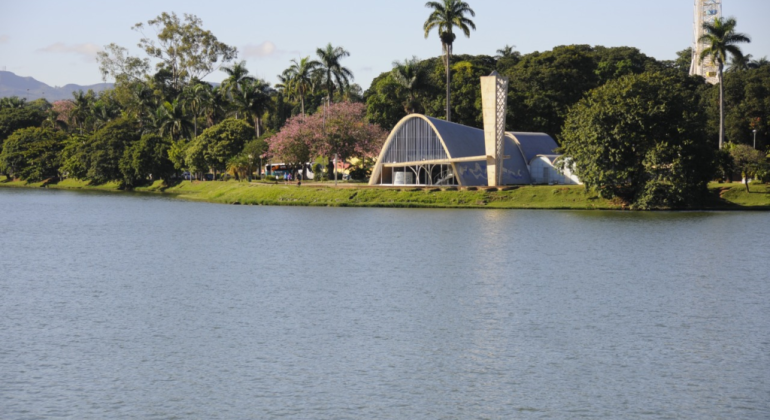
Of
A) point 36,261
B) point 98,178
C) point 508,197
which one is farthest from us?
point 98,178

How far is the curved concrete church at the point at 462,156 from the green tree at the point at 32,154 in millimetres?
74597

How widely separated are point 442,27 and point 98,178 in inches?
2500

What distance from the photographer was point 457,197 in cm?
7856

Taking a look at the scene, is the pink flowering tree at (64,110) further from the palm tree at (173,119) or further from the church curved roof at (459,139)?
the church curved roof at (459,139)

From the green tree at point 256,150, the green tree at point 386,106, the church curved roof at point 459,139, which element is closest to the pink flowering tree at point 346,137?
the green tree at point 386,106

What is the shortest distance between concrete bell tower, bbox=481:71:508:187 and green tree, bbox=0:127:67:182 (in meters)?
86.0

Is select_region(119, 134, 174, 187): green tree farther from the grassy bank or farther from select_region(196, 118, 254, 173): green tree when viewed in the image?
the grassy bank

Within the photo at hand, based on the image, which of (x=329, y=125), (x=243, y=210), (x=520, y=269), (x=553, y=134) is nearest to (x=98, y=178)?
(x=329, y=125)

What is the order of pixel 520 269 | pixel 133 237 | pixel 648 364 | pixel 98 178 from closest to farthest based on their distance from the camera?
pixel 648 364 < pixel 520 269 < pixel 133 237 < pixel 98 178

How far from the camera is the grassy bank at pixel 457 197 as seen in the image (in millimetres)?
72938

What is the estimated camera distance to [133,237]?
54.6m

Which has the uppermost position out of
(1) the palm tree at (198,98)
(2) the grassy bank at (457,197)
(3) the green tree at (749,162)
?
(1) the palm tree at (198,98)

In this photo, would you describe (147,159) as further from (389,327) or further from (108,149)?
(389,327)

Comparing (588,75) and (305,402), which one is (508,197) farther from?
(305,402)
